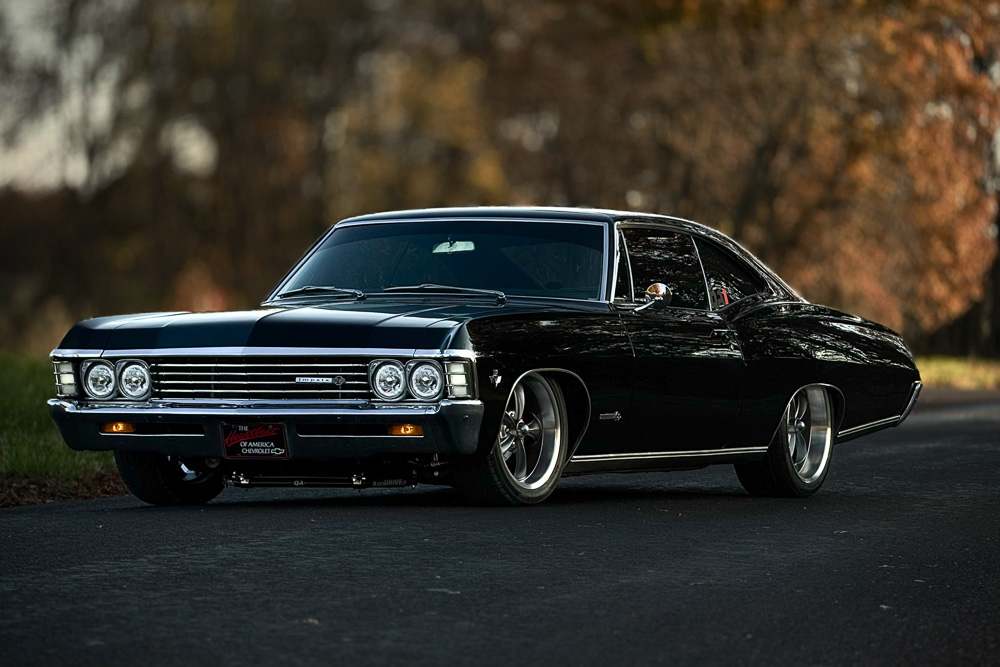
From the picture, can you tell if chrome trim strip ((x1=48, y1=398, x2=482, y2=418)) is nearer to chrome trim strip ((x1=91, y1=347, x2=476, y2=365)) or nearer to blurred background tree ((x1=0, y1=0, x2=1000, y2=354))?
chrome trim strip ((x1=91, y1=347, x2=476, y2=365))

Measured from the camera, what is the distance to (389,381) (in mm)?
8961

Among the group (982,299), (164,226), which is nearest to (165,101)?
(164,226)

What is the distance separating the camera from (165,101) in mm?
41875

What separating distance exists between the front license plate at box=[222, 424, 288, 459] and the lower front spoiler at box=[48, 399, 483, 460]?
3cm

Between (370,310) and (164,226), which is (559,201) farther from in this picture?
(370,310)

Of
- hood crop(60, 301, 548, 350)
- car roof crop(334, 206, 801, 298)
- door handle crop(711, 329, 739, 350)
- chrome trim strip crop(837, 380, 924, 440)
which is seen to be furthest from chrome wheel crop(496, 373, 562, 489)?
chrome trim strip crop(837, 380, 924, 440)

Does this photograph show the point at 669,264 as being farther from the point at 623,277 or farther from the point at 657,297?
the point at 657,297

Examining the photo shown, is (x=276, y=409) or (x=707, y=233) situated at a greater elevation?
(x=707, y=233)

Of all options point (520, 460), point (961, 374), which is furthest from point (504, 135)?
point (520, 460)

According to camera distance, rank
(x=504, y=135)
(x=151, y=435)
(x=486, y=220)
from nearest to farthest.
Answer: (x=151, y=435) < (x=486, y=220) < (x=504, y=135)

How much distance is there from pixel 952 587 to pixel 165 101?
36184mm

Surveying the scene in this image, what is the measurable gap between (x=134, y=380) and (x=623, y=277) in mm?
2725

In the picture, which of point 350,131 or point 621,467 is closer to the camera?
point 621,467

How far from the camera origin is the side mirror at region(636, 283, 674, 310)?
10.0 meters
